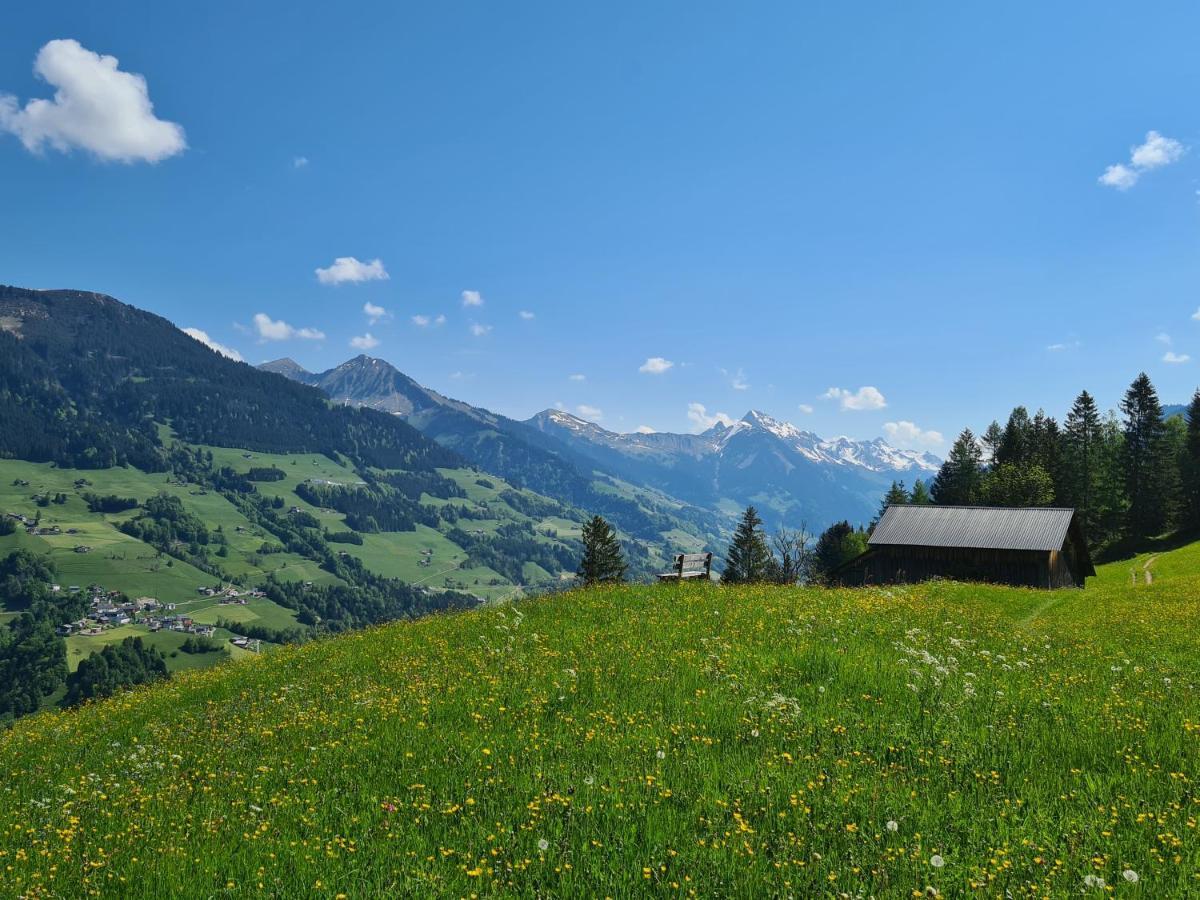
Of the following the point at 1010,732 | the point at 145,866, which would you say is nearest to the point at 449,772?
the point at 145,866

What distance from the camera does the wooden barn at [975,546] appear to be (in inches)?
1820

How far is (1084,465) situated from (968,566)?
6397 centimetres

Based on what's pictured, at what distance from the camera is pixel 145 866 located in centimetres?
614

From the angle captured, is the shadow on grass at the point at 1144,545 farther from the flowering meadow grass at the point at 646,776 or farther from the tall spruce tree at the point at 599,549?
the flowering meadow grass at the point at 646,776

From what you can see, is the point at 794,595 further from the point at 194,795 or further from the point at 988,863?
the point at 194,795

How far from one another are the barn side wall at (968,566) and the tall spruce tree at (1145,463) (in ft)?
178

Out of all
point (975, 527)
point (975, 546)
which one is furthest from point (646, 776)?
point (975, 527)

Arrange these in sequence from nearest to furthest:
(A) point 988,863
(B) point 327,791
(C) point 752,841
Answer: (A) point 988,863
(C) point 752,841
(B) point 327,791

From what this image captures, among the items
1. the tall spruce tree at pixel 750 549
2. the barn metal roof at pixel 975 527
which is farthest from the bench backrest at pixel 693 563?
the tall spruce tree at pixel 750 549

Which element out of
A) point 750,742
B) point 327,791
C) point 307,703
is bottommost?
point 307,703

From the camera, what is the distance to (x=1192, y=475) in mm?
91188

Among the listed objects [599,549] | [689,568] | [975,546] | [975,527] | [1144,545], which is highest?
[1144,545]

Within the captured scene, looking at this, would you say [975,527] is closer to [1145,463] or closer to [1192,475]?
[1145,463]

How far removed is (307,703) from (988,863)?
11.1 m
